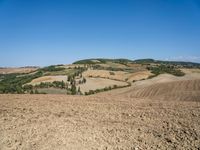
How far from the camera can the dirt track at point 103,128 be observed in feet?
29.9

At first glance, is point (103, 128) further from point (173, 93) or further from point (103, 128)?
point (173, 93)

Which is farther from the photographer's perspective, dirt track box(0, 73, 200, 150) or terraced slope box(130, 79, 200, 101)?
terraced slope box(130, 79, 200, 101)

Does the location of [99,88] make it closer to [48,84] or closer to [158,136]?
[48,84]

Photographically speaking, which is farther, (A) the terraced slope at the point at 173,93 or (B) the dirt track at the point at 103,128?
(A) the terraced slope at the point at 173,93

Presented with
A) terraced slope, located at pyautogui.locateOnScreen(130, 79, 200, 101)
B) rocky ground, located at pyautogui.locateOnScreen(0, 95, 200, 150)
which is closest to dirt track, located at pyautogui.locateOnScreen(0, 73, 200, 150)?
rocky ground, located at pyautogui.locateOnScreen(0, 95, 200, 150)

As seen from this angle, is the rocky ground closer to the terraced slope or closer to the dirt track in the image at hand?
the dirt track

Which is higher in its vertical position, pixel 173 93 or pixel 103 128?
pixel 103 128

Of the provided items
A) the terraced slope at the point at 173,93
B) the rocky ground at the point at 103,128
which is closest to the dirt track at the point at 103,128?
the rocky ground at the point at 103,128

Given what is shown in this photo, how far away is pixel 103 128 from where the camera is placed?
34.7 feet

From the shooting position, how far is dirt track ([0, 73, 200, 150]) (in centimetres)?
911

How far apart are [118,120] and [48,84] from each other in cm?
5191

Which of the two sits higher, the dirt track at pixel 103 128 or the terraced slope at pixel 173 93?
the dirt track at pixel 103 128

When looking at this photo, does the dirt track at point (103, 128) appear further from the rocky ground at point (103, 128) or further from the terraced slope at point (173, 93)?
the terraced slope at point (173, 93)

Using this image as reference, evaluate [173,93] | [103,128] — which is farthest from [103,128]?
[173,93]
